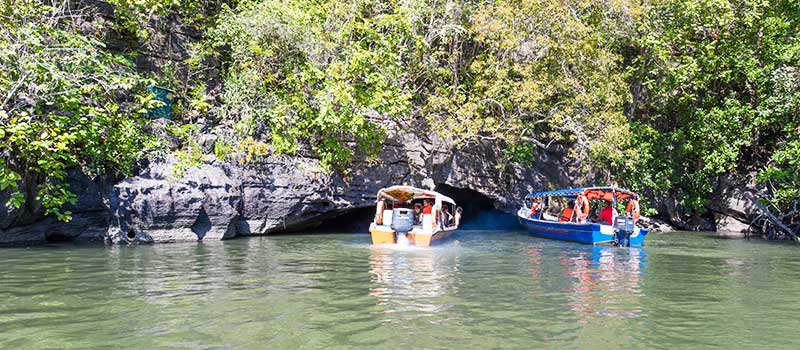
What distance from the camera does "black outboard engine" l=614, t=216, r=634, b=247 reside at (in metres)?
18.3

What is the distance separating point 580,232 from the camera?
65.3 feet

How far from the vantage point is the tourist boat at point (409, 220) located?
17594 millimetres

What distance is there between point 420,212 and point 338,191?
3.41 meters

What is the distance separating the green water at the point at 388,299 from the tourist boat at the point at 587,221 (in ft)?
7.67

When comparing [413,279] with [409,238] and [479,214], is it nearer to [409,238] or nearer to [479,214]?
[409,238]

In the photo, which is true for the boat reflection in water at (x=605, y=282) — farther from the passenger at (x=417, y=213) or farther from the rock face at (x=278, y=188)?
the rock face at (x=278, y=188)

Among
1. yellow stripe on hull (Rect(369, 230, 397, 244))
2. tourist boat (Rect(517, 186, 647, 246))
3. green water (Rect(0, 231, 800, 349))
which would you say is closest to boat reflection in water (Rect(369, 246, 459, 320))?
green water (Rect(0, 231, 800, 349))

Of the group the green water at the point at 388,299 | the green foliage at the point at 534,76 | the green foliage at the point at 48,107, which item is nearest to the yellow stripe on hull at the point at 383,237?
the green water at the point at 388,299

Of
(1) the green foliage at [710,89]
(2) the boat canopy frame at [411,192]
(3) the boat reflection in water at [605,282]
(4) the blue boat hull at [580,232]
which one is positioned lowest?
(3) the boat reflection in water at [605,282]

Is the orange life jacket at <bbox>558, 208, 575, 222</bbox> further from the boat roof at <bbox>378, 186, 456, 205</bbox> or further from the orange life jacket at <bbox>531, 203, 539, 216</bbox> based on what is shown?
the boat roof at <bbox>378, 186, 456, 205</bbox>

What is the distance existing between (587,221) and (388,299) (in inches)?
504

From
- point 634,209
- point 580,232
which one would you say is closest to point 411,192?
point 580,232

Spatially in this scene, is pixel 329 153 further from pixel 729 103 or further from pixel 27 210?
pixel 729 103

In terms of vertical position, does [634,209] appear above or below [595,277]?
above
